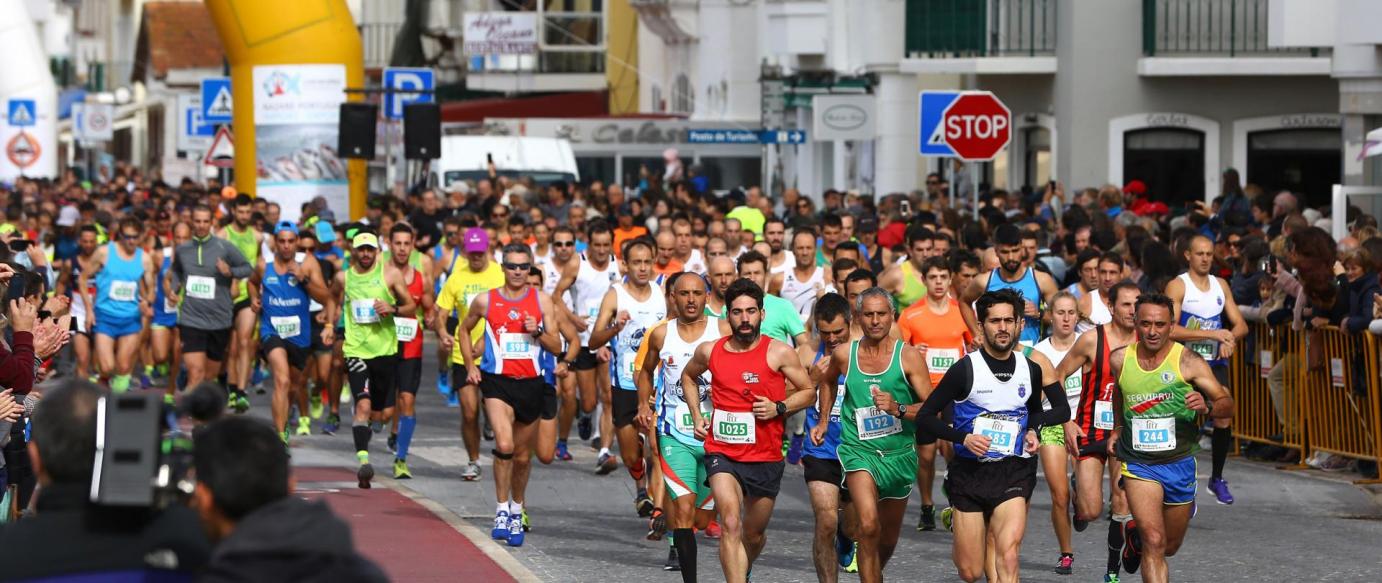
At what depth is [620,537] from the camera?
12914 millimetres

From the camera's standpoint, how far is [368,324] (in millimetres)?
15609

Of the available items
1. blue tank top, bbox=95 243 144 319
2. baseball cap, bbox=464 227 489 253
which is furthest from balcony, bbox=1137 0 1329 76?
baseball cap, bbox=464 227 489 253

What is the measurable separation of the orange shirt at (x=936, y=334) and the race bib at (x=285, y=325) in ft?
21.0

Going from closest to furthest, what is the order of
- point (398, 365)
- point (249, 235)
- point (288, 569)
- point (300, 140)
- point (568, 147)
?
point (288, 569), point (398, 365), point (249, 235), point (300, 140), point (568, 147)

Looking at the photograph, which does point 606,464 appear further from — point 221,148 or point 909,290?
point 221,148

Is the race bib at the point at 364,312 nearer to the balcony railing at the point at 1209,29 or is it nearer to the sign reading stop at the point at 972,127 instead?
the sign reading stop at the point at 972,127

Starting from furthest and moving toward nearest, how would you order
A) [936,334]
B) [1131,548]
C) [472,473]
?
1. [472,473]
2. [936,334]
3. [1131,548]

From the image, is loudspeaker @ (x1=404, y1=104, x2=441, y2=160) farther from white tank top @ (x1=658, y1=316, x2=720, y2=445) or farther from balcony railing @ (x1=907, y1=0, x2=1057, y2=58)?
white tank top @ (x1=658, y1=316, x2=720, y2=445)

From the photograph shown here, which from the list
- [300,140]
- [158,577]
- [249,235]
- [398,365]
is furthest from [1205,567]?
[300,140]

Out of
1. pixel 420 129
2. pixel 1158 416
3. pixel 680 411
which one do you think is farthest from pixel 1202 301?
pixel 420 129

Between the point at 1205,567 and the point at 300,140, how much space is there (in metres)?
18.3

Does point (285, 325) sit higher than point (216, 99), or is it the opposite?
point (216, 99)

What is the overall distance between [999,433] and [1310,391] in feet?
21.6

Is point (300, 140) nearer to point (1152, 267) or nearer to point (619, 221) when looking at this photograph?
point (619, 221)
